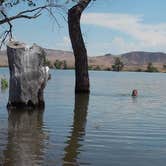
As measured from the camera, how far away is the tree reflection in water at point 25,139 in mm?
11078

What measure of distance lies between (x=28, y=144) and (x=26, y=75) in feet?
24.4

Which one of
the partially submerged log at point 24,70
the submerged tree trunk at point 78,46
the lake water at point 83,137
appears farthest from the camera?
the submerged tree trunk at point 78,46

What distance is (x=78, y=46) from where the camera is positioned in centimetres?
3259

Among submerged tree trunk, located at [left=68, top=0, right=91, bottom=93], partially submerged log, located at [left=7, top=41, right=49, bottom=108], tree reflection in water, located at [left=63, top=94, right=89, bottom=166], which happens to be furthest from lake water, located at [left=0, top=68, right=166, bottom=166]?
submerged tree trunk, located at [left=68, top=0, right=91, bottom=93]

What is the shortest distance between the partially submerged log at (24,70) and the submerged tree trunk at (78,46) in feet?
39.7

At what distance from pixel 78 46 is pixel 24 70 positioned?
1292cm

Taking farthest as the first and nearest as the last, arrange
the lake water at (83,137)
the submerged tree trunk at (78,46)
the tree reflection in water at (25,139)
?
the submerged tree trunk at (78,46)
the lake water at (83,137)
the tree reflection in water at (25,139)

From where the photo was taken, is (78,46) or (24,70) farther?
(78,46)

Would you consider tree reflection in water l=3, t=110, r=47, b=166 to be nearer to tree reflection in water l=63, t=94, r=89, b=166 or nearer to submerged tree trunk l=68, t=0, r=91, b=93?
tree reflection in water l=63, t=94, r=89, b=166

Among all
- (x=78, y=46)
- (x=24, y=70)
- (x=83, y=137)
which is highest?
(x=78, y=46)

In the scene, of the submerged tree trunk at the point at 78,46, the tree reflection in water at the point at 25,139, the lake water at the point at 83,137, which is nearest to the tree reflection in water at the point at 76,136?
the lake water at the point at 83,137

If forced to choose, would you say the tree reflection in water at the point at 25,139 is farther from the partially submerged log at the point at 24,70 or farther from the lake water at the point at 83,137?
the partially submerged log at the point at 24,70

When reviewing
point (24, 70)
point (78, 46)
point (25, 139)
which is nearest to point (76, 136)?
point (25, 139)

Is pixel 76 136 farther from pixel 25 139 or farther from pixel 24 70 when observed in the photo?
pixel 24 70
